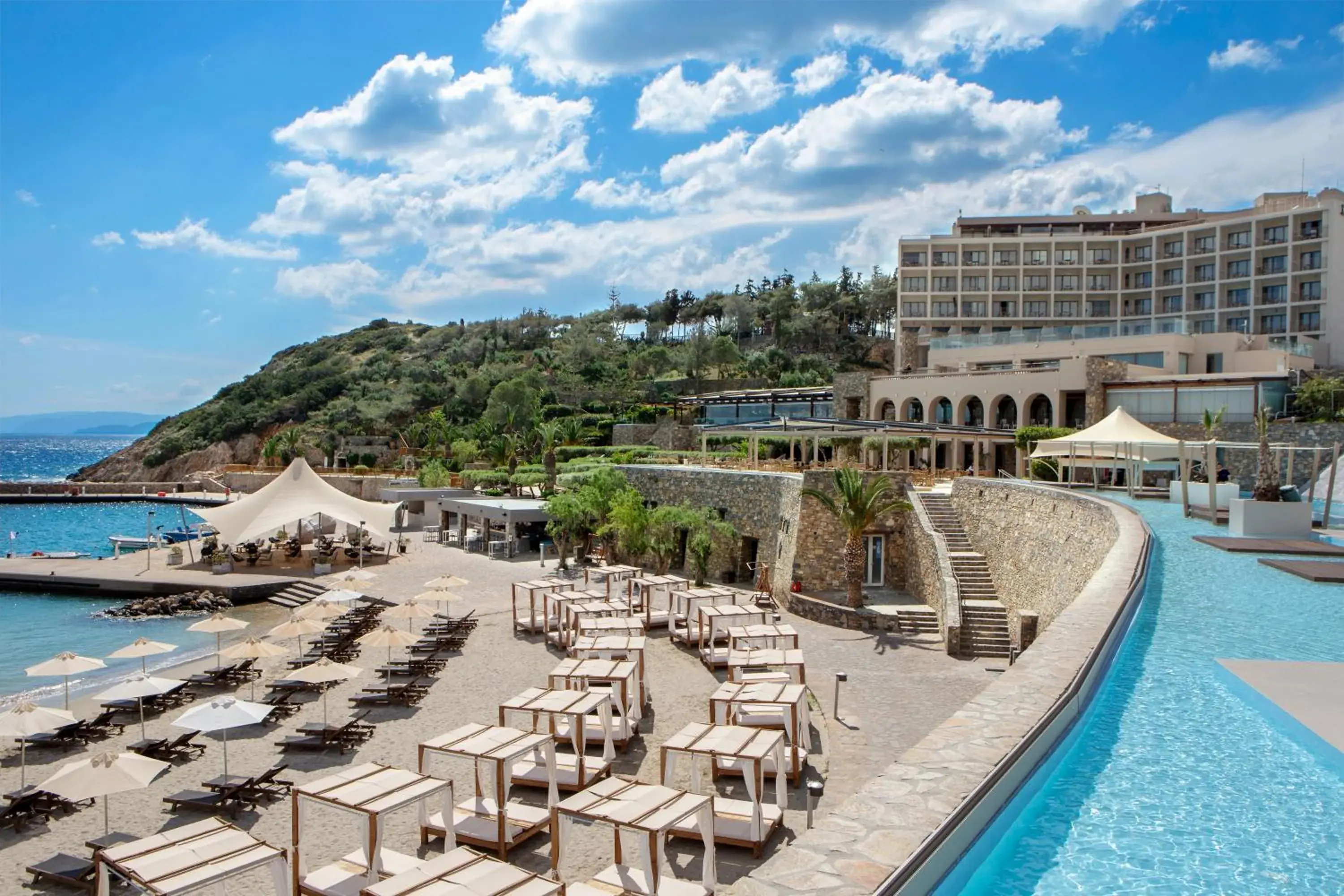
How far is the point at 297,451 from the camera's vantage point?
71.7 meters

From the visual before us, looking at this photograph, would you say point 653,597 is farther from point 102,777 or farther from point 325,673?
point 102,777

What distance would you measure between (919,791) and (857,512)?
19440mm

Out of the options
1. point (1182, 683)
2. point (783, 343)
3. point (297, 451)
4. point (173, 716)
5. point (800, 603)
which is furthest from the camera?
point (783, 343)

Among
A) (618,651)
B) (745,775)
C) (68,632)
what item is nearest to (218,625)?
(618,651)

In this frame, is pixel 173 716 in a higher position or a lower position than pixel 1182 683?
lower

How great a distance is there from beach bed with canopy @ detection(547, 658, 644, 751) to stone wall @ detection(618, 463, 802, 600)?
12557mm

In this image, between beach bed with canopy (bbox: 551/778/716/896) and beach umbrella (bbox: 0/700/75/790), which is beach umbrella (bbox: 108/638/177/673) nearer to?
beach umbrella (bbox: 0/700/75/790)

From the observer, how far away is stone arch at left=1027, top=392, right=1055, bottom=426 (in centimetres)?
4075

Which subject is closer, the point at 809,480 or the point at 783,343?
the point at 809,480

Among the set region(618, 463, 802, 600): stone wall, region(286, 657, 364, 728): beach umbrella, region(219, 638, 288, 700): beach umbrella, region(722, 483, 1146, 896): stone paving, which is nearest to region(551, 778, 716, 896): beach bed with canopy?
region(722, 483, 1146, 896): stone paving

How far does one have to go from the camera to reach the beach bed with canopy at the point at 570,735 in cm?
1160

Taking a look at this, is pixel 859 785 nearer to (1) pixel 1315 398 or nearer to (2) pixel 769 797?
(2) pixel 769 797

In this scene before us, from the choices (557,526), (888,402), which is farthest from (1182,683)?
(888,402)

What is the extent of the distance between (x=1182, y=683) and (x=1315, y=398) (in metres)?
35.4
